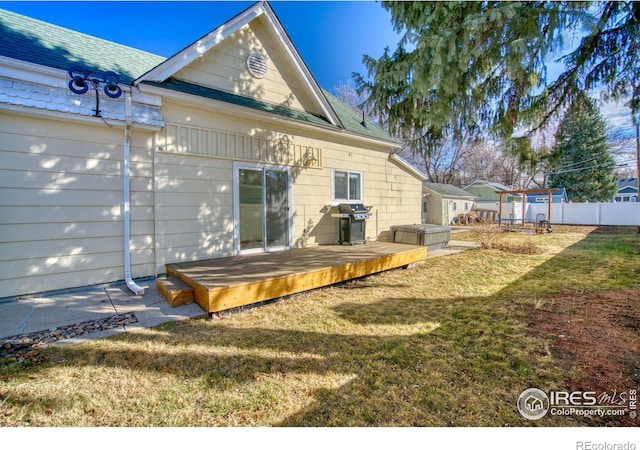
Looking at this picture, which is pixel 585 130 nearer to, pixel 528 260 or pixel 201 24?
pixel 528 260

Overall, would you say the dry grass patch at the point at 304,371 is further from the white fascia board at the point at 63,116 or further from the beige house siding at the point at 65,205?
the white fascia board at the point at 63,116

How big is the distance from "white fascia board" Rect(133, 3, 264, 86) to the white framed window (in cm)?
379

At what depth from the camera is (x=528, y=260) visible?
7566 mm

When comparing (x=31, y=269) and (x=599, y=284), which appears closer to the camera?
(x=31, y=269)

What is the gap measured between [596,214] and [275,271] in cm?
2405

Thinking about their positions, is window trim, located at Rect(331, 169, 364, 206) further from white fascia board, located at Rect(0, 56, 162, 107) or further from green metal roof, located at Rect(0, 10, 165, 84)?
white fascia board, located at Rect(0, 56, 162, 107)

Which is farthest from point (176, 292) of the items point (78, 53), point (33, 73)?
point (78, 53)

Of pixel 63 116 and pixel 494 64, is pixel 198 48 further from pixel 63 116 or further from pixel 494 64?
pixel 494 64

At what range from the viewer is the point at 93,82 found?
431 cm

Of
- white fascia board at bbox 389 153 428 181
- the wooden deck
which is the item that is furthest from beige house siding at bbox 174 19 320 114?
the wooden deck

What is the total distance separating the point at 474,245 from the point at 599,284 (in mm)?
4815

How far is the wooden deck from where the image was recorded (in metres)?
3.74

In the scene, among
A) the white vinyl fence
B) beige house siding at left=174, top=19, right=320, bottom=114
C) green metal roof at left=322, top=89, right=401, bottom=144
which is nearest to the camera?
beige house siding at left=174, top=19, right=320, bottom=114
